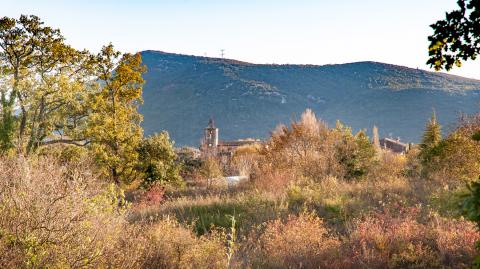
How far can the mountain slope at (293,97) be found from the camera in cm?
10494

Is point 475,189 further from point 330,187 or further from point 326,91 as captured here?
point 326,91

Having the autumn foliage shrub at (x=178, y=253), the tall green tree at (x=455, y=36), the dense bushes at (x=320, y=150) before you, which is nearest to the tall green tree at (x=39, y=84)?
the dense bushes at (x=320, y=150)

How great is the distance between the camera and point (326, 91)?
129875 mm

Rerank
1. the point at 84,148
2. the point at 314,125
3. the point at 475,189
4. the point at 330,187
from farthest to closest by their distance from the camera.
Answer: the point at 314,125
the point at 84,148
the point at 330,187
the point at 475,189

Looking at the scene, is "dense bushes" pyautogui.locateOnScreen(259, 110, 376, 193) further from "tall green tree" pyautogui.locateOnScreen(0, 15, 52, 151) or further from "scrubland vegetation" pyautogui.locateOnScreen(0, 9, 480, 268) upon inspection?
"tall green tree" pyautogui.locateOnScreen(0, 15, 52, 151)

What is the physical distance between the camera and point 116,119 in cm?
2231

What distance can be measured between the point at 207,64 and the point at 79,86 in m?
129

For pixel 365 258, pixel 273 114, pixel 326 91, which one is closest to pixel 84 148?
pixel 365 258

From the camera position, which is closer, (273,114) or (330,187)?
(330,187)

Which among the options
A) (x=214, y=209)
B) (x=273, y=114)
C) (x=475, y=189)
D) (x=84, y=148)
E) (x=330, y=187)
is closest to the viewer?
(x=475, y=189)

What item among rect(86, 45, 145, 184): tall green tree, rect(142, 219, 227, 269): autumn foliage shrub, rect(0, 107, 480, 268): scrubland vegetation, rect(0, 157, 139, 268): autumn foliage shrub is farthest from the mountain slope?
rect(0, 157, 139, 268): autumn foliage shrub

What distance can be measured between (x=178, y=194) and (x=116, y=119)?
18.6 feet

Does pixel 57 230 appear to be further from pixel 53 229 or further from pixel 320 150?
pixel 320 150

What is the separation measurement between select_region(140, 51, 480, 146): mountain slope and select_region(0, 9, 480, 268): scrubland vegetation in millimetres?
75490
